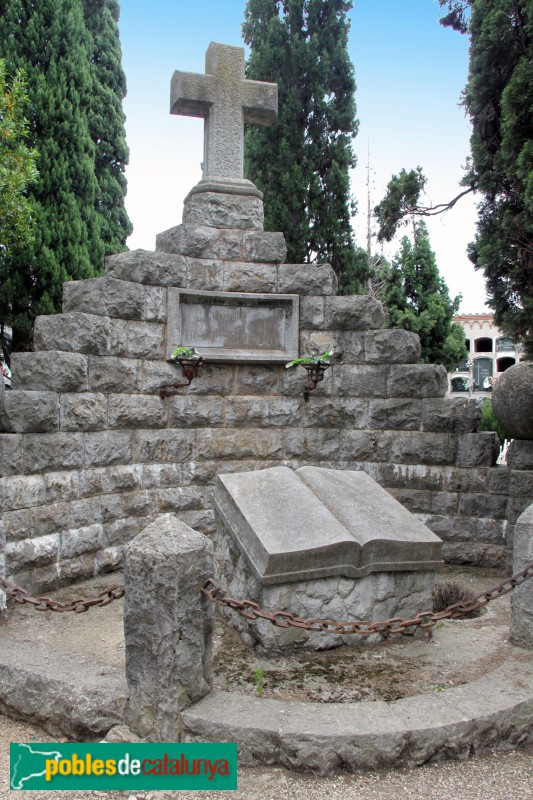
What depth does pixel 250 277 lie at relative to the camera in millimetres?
6645

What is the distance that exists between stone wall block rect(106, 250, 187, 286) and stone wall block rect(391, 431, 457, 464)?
260 centimetres

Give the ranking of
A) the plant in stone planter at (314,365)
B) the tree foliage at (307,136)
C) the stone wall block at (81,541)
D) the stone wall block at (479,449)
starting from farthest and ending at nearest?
the tree foliage at (307,136), the plant in stone planter at (314,365), the stone wall block at (479,449), the stone wall block at (81,541)

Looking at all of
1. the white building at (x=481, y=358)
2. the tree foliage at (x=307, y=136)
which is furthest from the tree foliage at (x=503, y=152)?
the white building at (x=481, y=358)

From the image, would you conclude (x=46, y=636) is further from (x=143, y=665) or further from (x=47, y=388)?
(x=47, y=388)

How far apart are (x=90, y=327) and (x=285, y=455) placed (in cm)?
226

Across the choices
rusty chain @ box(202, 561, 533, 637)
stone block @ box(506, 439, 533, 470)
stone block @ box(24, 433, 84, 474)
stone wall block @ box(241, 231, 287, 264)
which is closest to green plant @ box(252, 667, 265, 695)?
rusty chain @ box(202, 561, 533, 637)

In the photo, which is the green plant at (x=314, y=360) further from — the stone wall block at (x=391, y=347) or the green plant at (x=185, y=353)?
the green plant at (x=185, y=353)

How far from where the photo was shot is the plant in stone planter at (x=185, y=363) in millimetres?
6160

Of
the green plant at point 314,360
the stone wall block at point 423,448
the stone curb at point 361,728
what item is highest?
the green plant at point 314,360

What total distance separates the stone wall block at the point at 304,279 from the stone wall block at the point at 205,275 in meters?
0.60

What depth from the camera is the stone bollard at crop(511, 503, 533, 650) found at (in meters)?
3.81

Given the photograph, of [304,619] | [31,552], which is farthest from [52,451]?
[304,619]

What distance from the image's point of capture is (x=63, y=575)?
531 cm

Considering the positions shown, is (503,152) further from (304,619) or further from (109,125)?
(109,125)
